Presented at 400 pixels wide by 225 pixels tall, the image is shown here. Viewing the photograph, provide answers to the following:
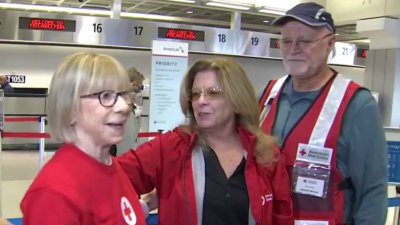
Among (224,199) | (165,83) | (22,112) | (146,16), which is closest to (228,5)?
(165,83)

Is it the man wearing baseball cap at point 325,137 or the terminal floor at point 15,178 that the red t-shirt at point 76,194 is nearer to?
the man wearing baseball cap at point 325,137

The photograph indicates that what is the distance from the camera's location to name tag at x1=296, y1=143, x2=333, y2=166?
1867 mm

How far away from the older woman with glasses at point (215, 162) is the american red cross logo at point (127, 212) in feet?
1.08

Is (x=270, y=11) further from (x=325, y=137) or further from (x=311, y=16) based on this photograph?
(x=325, y=137)

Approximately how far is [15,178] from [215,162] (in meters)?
6.11

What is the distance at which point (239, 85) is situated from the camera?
6.04ft

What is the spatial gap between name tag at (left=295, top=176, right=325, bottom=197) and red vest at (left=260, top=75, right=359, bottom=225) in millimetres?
20

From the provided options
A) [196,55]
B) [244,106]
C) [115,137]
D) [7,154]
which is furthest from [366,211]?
[196,55]

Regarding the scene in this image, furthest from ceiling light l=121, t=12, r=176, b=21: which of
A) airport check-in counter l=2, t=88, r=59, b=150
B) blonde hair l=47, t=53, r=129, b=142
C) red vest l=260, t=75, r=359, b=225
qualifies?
blonde hair l=47, t=53, r=129, b=142

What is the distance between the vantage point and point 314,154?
1882 mm

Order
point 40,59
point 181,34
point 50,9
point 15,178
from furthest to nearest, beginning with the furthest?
1. point 50,9
2. point 40,59
3. point 181,34
4. point 15,178

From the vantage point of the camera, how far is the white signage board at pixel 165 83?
17.7 ft

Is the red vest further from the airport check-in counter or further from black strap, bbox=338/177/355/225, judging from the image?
the airport check-in counter

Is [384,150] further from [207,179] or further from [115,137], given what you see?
[115,137]
